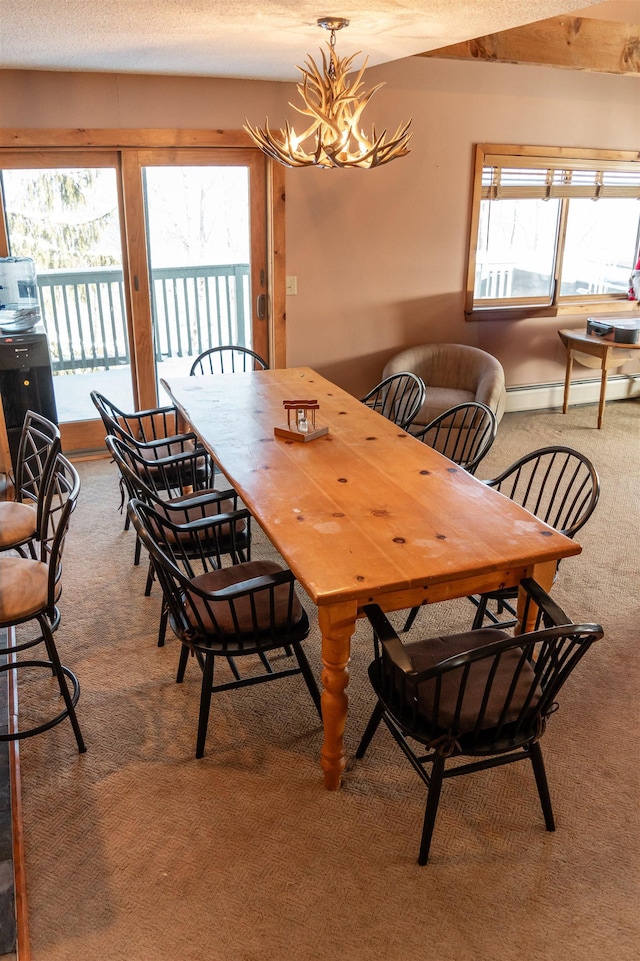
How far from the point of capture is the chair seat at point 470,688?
208 cm

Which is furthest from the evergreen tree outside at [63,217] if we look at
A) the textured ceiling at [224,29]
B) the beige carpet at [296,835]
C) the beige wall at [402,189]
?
the beige carpet at [296,835]

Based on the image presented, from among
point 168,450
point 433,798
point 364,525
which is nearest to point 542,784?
point 433,798

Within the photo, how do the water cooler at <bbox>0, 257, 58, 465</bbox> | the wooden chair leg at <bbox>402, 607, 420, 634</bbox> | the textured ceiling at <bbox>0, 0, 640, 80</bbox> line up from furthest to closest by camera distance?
the water cooler at <bbox>0, 257, 58, 465</bbox> < the wooden chair leg at <bbox>402, 607, 420, 634</bbox> < the textured ceiling at <bbox>0, 0, 640, 80</bbox>

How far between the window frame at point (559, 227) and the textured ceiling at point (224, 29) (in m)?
1.64

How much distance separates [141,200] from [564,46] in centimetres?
275

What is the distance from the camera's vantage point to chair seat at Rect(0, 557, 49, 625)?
242 centimetres

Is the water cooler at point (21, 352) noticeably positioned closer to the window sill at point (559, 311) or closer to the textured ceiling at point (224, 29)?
the textured ceiling at point (224, 29)

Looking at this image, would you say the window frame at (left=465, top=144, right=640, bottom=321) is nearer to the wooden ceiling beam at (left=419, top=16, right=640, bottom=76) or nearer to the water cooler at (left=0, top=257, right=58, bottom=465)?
the wooden ceiling beam at (left=419, top=16, right=640, bottom=76)

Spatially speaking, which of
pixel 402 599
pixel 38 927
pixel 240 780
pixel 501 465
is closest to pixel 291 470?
pixel 402 599

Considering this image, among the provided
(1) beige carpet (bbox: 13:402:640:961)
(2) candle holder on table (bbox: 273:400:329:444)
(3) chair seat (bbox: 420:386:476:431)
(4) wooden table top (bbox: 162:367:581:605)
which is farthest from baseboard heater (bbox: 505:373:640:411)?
(1) beige carpet (bbox: 13:402:640:961)

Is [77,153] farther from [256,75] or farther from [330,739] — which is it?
[330,739]

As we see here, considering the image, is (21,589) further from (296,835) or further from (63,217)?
(63,217)

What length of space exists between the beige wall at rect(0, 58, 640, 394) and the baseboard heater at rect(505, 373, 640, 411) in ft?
1.50

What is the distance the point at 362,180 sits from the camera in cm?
519
